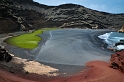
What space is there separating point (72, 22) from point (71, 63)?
8204cm

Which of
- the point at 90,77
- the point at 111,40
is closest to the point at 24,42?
the point at 90,77

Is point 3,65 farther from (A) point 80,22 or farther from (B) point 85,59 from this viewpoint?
(A) point 80,22

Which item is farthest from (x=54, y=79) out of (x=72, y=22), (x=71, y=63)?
(x=72, y=22)

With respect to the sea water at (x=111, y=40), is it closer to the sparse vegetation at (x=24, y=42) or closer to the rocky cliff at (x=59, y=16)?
the sparse vegetation at (x=24, y=42)

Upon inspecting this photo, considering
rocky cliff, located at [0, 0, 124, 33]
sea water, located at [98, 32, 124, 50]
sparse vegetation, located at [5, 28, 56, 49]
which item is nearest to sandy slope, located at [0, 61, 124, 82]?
sparse vegetation, located at [5, 28, 56, 49]

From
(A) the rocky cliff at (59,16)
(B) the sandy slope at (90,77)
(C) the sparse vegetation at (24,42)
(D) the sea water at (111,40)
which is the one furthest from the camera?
(A) the rocky cliff at (59,16)

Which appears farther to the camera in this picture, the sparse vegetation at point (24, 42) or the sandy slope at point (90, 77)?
the sparse vegetation at point (24, 42)

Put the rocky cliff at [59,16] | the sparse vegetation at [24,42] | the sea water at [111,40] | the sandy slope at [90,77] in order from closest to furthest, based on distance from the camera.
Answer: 1. the sandy slope at [90,77]
2. the sparse vegetation at [24,42]
3. the sea water at [111,40]
4. the rocky cliff at [59,16]

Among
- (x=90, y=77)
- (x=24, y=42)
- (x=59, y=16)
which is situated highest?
(x=59, y=16)

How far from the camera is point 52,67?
69.6 feet

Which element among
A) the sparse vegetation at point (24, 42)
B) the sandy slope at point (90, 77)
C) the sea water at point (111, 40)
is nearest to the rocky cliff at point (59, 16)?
the sea water at point (111, 40)

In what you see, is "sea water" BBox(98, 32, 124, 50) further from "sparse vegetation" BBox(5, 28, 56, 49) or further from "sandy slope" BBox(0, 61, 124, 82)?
"sandy slope" BBox(0, 61, 124, 82)

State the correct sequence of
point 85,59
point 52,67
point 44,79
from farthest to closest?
point 85,59, point 52,67, point 44,79

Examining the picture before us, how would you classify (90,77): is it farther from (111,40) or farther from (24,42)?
(111,40)
